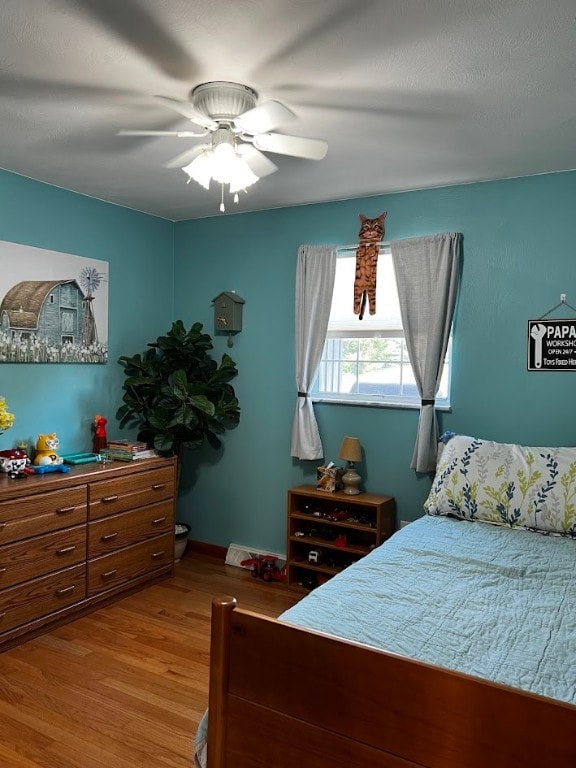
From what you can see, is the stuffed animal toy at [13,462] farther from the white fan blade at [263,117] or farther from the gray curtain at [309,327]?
the white fan blade at [263,117]

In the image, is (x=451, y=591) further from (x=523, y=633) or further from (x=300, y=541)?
(x=300, y=541)

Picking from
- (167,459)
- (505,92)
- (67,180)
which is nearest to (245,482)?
(167,459)

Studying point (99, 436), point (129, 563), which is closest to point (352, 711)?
point (129, 563)

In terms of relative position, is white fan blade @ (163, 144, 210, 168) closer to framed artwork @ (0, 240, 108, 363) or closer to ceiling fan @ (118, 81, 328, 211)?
ceiling fan @ (118, 81, 328, 211)

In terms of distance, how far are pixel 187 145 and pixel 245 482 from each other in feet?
7.73

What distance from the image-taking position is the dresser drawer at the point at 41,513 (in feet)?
9.55

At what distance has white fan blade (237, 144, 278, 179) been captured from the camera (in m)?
2.53

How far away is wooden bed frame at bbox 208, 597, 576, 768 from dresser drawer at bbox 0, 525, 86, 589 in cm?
184

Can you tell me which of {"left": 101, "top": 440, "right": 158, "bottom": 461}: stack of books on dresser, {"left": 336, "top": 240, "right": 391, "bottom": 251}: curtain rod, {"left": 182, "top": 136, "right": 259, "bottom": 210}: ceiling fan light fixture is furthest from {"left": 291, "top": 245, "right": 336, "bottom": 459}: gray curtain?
{"left": 182, "top": 136, "right": 259, "bottom": 210}: ceiling fan light fixture

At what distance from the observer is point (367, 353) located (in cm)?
389

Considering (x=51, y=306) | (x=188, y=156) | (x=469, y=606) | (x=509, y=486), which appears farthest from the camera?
(x=51, y=306)

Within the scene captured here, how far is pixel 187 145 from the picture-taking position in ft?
9.61

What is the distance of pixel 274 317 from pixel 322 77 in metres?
2.11

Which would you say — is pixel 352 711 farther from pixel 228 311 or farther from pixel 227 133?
pixel 228 311
